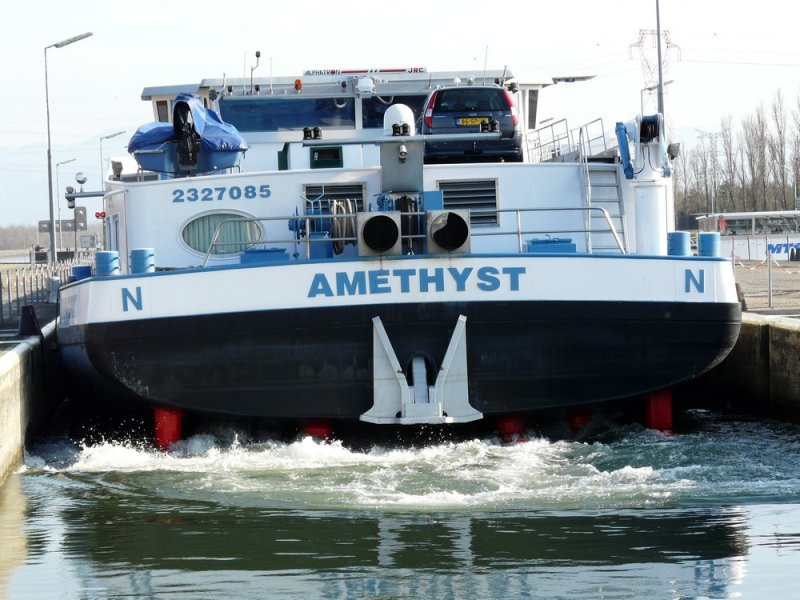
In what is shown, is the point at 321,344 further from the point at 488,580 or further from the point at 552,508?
the point at 488,580

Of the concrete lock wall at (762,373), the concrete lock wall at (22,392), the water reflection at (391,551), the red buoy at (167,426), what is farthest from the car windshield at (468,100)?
the water reflection at (391,551)

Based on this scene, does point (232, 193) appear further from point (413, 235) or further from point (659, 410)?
point (659, 410)

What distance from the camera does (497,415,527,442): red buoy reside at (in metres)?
11.4

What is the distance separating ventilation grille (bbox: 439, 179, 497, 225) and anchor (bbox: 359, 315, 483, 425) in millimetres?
1881

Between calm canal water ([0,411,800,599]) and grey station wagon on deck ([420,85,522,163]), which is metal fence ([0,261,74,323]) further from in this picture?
calm canal water ([0,411,800,599])

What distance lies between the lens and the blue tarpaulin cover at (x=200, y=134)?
43.4ft

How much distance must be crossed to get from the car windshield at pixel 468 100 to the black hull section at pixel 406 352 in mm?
4292

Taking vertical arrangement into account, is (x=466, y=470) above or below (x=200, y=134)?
below

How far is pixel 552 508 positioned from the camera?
28.2 feet

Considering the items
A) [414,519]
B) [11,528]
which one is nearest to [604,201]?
[414,519]

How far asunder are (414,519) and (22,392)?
5235 mm

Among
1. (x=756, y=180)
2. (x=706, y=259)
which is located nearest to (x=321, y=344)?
(x=706, y=259)

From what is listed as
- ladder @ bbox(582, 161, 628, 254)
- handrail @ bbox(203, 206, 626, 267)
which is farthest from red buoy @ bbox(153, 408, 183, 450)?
ladder @ bbox(582, 161, 628, 254)

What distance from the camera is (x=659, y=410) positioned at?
11.7 metres
